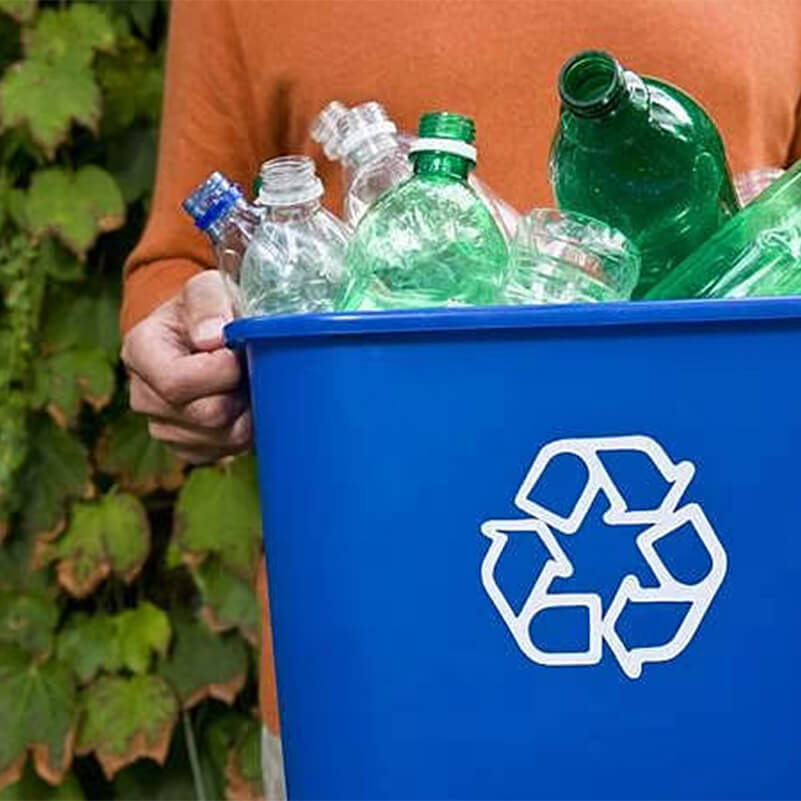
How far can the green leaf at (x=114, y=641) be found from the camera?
1.95m

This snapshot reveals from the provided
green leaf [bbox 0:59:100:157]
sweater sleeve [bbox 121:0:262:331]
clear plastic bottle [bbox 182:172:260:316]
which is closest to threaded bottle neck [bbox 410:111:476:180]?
clear plastic bottle [bbox 182:172:260:316]

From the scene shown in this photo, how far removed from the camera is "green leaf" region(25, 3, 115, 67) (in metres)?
1.86

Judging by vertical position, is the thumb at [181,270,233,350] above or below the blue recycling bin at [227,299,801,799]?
above

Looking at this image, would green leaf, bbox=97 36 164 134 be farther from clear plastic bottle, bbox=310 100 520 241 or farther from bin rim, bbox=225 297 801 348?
bin rim, bbox=225 297 801 348

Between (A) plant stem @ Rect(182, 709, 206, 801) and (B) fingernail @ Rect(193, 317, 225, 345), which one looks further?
(A) plant stem @ Rect(182, 709, 206, 801)

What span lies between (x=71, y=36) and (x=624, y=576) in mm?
1238

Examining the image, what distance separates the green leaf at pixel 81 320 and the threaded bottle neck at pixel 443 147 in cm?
111

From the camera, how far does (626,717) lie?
84 cm

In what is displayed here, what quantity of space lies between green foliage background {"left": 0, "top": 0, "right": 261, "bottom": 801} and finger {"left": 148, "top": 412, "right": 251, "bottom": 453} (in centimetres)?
78

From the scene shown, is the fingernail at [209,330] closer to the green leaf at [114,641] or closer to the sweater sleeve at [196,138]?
the sweater sleeve at [196,138]

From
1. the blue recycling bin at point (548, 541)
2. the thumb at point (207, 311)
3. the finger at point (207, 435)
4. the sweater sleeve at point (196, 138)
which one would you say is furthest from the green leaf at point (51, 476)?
the blue recycling bin at point (548, 541)

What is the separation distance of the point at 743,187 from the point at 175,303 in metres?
0.35

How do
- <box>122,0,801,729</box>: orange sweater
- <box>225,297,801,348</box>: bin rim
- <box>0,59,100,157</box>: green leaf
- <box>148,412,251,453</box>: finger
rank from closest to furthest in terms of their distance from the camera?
<box>225,297,801,348</box>: bin rim, <box>148,412,251,453</box>: finger, <box>122,0,801,729</box>: orange sweater, <box>0,59,100,157</box>: green leaf

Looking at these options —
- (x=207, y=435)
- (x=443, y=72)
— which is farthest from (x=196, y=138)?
(x=207, y=435)
